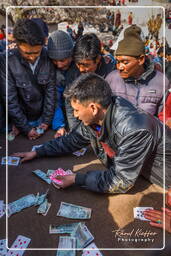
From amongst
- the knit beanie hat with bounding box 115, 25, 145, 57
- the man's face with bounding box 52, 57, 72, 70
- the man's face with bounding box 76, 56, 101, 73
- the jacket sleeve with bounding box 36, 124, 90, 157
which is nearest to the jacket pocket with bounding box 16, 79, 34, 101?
the man's face with bounding box 52, 57, 72, 70

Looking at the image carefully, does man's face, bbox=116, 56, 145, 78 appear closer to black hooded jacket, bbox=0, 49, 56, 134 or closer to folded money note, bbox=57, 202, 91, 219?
black hooded jacket, bbox=0, 49, 56, 134

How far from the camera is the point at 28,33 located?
2.86 meters

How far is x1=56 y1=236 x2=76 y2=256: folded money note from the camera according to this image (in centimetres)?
185

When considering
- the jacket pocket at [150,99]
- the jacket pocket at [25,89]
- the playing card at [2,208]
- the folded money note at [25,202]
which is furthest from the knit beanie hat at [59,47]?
the playing card at [2,208]

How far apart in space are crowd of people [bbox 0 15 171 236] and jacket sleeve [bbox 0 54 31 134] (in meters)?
0.01

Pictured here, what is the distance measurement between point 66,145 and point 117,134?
0.92 meters

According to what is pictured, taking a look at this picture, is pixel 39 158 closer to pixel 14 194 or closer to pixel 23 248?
pixel 14 194

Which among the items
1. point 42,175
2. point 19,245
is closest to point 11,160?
point 42,175

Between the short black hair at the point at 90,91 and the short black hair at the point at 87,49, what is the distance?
0.98 m

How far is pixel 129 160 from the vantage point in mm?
2055

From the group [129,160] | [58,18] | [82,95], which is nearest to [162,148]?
[129,160]

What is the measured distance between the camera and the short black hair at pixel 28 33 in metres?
2.86

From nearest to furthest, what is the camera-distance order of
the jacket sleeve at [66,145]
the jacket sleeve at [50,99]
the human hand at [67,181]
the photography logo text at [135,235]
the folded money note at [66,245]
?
the folded money note at [66,245], the photography logo text at [135,235], the human hand at [67,181], the jacket sleeve at [66,145], the jacket sleeve at [50,99]

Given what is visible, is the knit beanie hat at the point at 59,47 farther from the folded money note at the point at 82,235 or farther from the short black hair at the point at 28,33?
the folded money note at the point at 82,235
